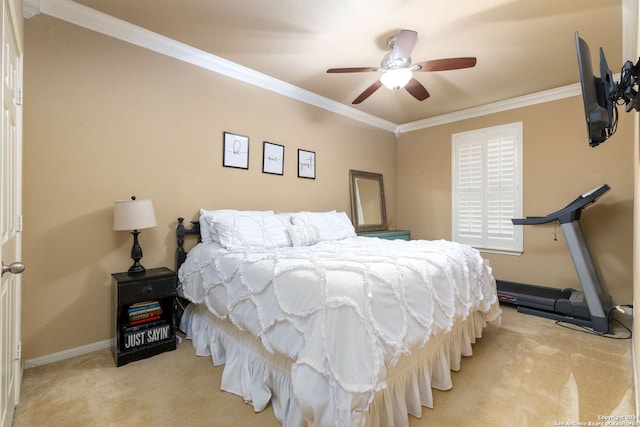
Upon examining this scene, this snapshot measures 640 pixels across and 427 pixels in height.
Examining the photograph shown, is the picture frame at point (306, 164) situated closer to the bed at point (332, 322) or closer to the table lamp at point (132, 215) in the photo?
the bed at point (332, 322)

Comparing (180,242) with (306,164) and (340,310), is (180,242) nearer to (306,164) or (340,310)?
(306,164)

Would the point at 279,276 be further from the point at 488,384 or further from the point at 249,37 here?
the point at 249,37

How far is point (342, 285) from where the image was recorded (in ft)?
4.78

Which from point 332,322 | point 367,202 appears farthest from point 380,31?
point 367,202

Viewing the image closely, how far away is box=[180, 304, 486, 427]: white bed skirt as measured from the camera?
1.55m

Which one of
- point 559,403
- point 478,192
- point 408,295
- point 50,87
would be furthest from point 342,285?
point 478,192

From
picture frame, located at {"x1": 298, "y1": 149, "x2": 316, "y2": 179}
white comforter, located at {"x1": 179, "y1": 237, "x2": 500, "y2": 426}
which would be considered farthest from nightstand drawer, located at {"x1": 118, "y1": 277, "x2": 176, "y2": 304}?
picture frame, located at {"x1": 298, "y1": 149, "x2": 316, "y2": 179}

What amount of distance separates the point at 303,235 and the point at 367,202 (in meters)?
2.05

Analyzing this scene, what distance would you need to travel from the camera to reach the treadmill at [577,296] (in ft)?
9.61

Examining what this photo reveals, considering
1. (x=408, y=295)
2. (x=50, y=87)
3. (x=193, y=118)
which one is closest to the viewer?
(x=408, y=295)

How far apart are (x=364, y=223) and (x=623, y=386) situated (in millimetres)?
3168

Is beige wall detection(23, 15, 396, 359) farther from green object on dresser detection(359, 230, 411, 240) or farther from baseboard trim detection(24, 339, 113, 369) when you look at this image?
green object on dresser detection(359, 230, 411, 240)

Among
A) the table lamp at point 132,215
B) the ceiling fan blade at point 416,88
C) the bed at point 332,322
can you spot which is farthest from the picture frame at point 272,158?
the ceiling fan blade at point 416,88

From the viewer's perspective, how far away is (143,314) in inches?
94.6
